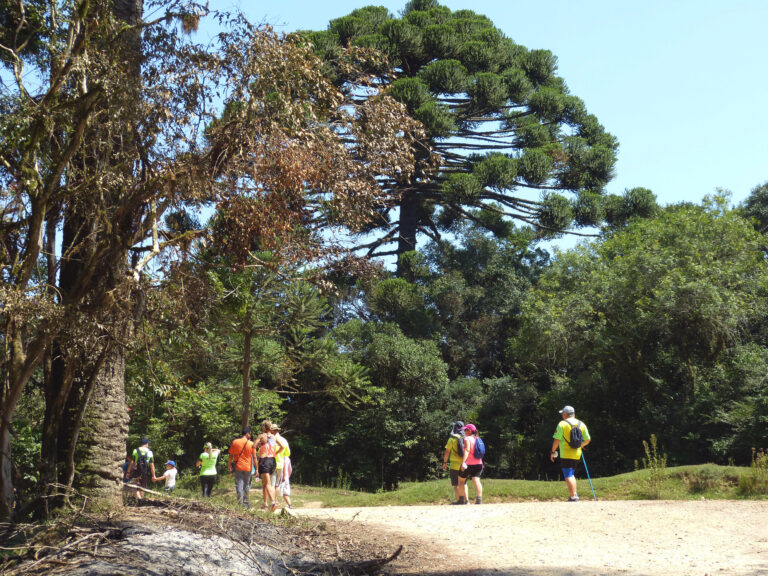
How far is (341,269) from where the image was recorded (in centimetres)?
1057

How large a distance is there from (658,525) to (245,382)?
34.5 feet

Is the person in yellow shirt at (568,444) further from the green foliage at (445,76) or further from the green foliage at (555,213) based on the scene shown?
the green foliage at (445,76)

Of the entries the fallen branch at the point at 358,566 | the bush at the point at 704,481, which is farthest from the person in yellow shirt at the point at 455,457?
the fallen branch at the point at 358,566

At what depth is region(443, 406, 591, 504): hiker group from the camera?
1189 cm

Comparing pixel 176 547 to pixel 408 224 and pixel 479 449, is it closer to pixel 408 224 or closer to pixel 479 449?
pixel 479 449

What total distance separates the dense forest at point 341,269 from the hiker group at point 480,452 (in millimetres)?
3396

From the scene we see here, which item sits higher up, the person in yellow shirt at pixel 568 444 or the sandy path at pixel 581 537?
the person in yellow shirt at pixel 568 444

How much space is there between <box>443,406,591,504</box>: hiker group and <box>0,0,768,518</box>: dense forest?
11.1ft

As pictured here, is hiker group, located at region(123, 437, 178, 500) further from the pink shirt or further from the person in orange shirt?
the pink shirt

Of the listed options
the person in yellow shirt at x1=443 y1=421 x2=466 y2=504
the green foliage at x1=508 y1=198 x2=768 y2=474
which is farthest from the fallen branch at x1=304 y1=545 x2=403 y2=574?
the green foliage at x1=508 y1=198 x2=768 y2=474

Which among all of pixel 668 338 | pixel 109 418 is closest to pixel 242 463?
pixel 109 418

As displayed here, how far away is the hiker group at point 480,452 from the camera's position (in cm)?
1189

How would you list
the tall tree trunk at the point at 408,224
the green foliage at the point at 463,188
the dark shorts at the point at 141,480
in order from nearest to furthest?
the dark shorts at the point at 141,480, the green foliage at the point at 463,188, the tall tree trunk at the point at 408,224

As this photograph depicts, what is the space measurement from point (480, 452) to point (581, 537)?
3856 millimetres
